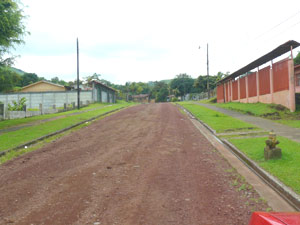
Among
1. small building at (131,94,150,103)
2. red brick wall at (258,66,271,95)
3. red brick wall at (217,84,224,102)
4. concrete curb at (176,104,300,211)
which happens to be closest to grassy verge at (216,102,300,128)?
red brick wall at (258,66,271,95)

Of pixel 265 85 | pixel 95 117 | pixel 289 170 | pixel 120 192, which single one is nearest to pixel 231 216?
pixel 120 192

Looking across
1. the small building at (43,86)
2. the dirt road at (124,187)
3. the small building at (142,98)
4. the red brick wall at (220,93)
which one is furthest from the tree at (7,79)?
the small building at (142,98)

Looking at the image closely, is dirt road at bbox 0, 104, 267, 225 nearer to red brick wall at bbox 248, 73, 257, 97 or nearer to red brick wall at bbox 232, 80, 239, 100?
red brick wall at bbox 248, 73, 257, 97

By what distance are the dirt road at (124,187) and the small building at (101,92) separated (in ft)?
121

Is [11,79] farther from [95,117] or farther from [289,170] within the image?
[289,170]

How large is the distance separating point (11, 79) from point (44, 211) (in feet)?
53.9

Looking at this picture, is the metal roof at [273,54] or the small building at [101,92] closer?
the metal roof at [273,54]

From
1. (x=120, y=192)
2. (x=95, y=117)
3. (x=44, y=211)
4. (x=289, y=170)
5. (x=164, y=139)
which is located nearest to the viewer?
(x=44, y=211)

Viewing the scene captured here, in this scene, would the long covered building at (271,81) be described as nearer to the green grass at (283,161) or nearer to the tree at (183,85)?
the green grass at (283,161)

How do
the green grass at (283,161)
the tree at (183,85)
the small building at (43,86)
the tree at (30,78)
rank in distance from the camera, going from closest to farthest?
the green grass at (283,161) < the small building at (43,86) < the tree at (30,78) < the tree at (183,85)

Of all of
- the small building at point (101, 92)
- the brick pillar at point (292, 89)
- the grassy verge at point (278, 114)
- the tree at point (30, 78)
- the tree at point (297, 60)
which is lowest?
the grassy verge at point (278, 114)

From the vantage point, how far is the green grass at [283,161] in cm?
579

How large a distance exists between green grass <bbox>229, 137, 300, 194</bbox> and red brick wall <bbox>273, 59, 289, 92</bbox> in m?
9.75

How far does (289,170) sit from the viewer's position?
6.31 m
